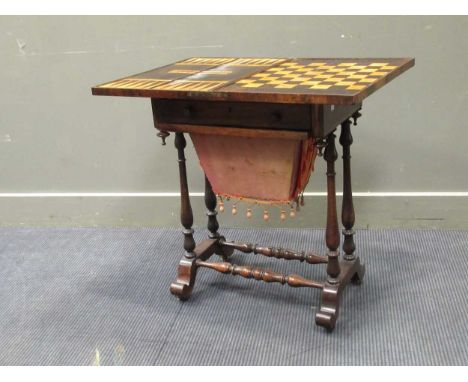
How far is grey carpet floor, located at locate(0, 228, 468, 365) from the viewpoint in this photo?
2.17 meters

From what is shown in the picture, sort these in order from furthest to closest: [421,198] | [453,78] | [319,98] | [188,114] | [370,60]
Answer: [421,198]
[453,78]
[370,60]
[188,114]
[319,98]

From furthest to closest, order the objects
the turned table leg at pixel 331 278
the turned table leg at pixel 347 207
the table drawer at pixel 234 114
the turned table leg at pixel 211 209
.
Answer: the turned table leg at pixel 211 209 → the turned table leg at pixel 347 207 → the turned table leg at pixel 331 278 → the table drawer at pixel 234 114

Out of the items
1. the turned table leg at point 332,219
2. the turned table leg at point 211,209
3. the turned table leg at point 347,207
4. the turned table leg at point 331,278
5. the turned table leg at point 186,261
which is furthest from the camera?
the turned table leg at point 211,209

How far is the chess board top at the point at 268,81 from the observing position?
6.02 feet

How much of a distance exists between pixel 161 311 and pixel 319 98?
3.85ft

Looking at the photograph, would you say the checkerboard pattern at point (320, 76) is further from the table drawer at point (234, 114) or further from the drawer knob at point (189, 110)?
the drawer knob at point (189, 110)

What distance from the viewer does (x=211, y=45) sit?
2.89 m

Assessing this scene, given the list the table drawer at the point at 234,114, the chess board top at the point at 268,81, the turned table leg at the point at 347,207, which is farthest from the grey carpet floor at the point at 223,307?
the chess board top at the point at 268,81

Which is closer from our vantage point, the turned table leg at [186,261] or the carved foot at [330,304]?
the carved foot at [330,304]

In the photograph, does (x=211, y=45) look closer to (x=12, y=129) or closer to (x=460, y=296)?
(x=12, y=129)

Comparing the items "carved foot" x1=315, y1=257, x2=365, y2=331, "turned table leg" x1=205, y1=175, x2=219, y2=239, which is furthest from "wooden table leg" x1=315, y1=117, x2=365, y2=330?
"turned table leg" x1=205, y1=175, x2=219, y2=239

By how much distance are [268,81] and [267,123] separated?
0.15m

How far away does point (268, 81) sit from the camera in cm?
204

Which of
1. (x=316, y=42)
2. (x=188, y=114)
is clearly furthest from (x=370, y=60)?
(x=188, y=114)
